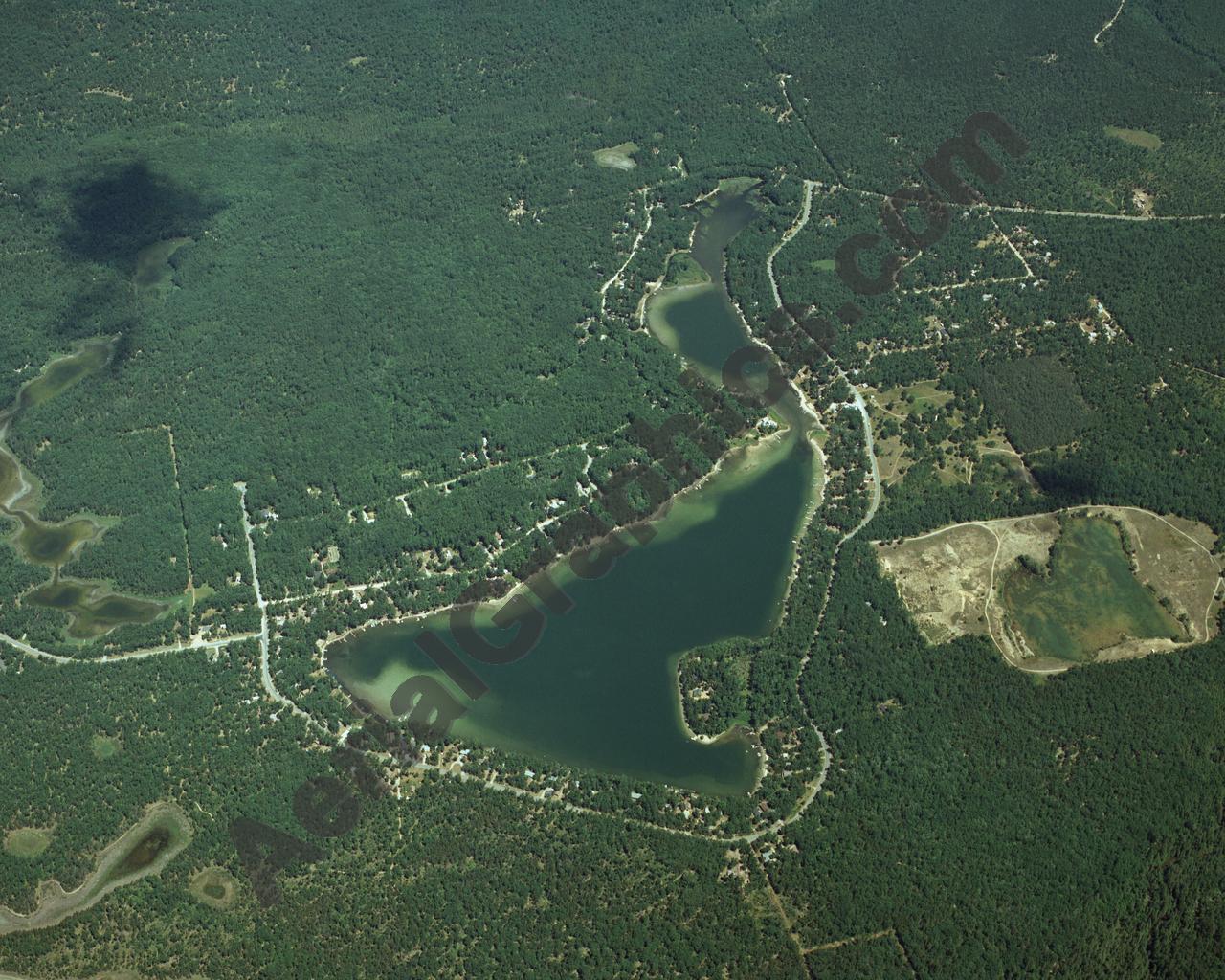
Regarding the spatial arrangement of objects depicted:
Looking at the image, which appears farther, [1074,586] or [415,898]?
[1074,586]

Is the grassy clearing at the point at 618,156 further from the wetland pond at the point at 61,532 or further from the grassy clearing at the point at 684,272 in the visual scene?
Result: the wetland pond at the point at 61,532

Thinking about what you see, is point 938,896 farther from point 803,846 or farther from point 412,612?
point 412,612

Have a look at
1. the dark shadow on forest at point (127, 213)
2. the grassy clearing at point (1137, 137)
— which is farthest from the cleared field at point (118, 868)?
the grassy clearing at point (1137, 137)

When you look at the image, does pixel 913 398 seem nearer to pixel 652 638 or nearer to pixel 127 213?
pixel 652 638

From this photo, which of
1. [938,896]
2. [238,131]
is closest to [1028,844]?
[938,896]

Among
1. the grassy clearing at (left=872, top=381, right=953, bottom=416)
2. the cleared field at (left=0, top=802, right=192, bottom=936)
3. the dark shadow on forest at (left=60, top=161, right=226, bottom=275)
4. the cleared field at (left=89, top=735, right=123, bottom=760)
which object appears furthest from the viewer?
the dark shadow on forest at (left=60, top=161, right=226, bottom=275)

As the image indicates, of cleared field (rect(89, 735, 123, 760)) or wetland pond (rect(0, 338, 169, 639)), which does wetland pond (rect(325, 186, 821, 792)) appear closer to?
cleared field (rect(89, 735, 123, 760))

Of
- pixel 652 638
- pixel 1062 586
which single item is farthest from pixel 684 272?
pixel 1062 586

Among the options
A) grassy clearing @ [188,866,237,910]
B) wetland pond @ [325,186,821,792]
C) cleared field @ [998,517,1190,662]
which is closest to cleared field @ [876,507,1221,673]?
cleared field @ [998,517,1190,662]
